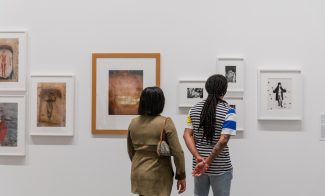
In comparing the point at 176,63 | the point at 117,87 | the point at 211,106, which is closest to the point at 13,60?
the point at 117,87

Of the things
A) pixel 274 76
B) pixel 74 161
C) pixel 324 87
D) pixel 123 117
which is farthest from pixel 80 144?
pixel 324 87

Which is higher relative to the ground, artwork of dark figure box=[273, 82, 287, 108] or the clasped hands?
artwork of dark figure box=[273, 82, 287, 108]

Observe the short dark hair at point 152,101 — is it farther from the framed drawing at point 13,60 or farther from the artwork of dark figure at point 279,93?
the framed drawing at point 13,60

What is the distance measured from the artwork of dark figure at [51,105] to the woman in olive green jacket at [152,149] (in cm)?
115

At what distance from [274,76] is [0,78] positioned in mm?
2591

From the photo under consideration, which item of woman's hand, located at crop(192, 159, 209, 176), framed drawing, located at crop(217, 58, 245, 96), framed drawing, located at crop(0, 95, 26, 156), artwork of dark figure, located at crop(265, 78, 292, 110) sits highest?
framed drawing, located at crop(217, 58, 245, 96)

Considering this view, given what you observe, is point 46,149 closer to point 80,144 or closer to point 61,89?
point 80,144

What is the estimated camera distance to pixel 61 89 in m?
3.66

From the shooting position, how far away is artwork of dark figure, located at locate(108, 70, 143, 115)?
3.61 meters

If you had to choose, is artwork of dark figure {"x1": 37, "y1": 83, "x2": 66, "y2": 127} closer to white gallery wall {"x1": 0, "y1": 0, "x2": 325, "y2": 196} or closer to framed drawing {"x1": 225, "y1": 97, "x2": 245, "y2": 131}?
white gallery wall {"x1": 0, "y1": 0, "x2": 325, "y2": 196}

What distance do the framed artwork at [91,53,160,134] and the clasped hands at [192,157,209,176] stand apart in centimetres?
106

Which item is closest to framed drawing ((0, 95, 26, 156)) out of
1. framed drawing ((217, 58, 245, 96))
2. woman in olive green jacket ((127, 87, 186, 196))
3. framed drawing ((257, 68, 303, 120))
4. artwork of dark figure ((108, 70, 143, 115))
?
artwork of dark figure ((108, 70, 143, 115))

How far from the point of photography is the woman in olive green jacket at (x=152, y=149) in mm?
2709

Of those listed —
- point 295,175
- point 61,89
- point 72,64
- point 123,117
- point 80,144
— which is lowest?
point 295,175
